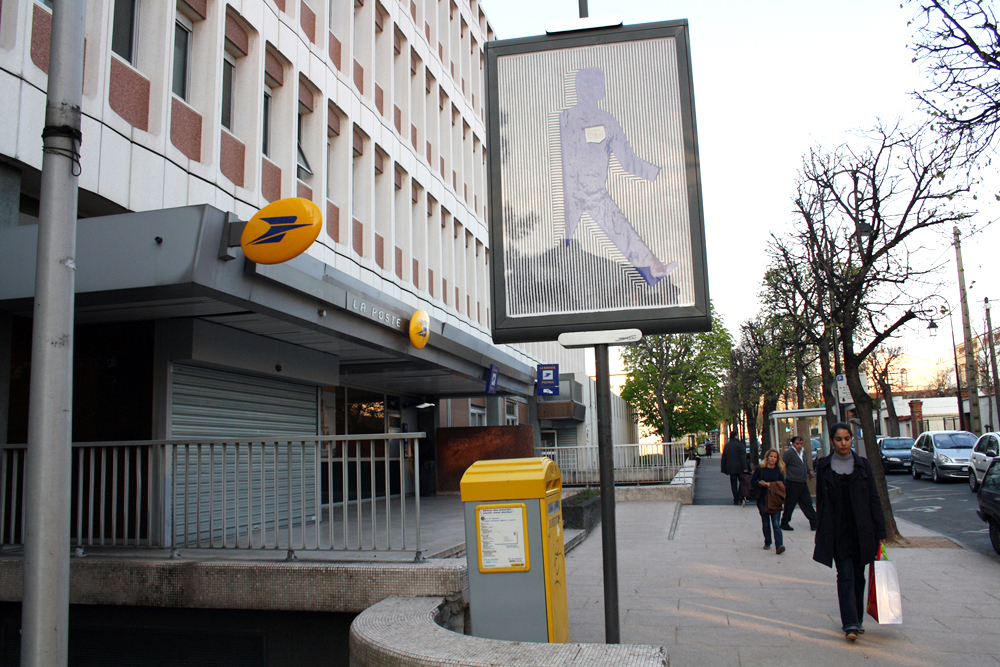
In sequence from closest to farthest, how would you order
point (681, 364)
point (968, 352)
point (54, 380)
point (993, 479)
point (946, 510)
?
1. point (54, 380)
2. point (993, 479)
3. point (946, 510)
4. point (968, 352)
5. point (681, 364)

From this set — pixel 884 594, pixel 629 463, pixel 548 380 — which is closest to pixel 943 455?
pixel 629 463

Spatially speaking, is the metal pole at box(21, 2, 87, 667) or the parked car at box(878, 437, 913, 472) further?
the parked car at box(878, 437, 913, 472)

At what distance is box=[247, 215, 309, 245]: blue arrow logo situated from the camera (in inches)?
285

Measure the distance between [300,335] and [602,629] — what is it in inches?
222

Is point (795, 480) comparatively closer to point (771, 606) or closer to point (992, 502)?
point (992, 502)

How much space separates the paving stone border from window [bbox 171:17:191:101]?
25.7 ft

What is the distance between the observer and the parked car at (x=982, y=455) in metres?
20.4

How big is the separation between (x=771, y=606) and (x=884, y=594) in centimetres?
169

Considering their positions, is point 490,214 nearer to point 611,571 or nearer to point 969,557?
point 611,571

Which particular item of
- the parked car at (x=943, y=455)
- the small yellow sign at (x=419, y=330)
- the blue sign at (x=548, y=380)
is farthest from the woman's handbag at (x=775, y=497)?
the parked car at (x=943, y=455)

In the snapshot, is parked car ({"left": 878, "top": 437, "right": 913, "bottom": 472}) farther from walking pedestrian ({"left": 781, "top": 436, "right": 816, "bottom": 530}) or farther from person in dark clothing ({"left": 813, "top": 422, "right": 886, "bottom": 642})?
person in dark clothing ({"left": 813, "top": 422, "right": 886, "bottom": 642})

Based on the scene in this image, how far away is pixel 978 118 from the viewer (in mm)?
8555

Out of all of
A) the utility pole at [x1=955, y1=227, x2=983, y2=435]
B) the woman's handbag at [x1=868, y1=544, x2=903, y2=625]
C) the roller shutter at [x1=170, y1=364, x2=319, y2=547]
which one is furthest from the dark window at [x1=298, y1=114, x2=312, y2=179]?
the utility pole at [x1=955, y1=227, x2=983, y2=435]

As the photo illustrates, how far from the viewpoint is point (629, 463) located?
23.1 meters
